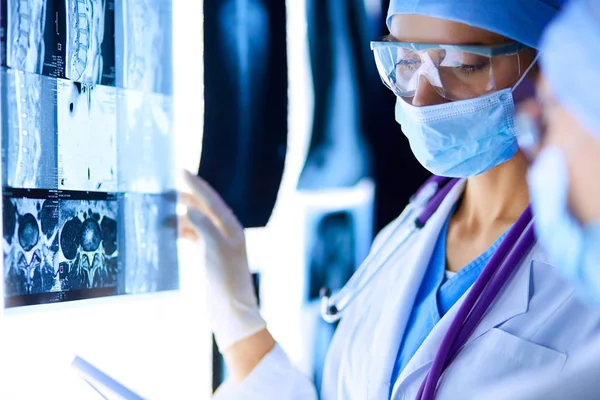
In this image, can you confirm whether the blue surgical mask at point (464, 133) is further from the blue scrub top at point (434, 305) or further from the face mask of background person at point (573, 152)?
the face mask of background person at point (573, 152)

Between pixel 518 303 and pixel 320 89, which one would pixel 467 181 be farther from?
pixel 320 89

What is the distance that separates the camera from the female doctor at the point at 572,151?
19.9 inches

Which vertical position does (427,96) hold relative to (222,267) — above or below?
above

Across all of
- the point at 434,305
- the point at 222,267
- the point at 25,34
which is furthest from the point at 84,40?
the point at 434,305

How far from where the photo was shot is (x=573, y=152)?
530 millimetres

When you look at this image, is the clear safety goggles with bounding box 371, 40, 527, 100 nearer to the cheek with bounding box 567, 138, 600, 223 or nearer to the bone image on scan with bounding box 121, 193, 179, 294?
the bone image on scan with bounding box 121, 193, 179, 294

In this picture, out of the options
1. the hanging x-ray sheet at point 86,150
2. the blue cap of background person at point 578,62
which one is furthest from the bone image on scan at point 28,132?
the blue cap of background person at point 578,62

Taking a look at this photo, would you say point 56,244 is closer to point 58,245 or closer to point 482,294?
point 58,245

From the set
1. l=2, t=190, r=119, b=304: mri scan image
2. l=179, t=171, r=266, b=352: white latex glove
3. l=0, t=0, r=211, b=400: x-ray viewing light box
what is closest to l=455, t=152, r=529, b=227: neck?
l=179, t=171, r=266, b=352: white latex glove

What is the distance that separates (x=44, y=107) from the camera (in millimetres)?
925

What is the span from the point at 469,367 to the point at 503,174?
0.38 m

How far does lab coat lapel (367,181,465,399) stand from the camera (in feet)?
3.88

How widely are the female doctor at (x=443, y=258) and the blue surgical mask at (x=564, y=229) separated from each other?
0.47 m

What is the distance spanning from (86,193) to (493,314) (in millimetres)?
665
